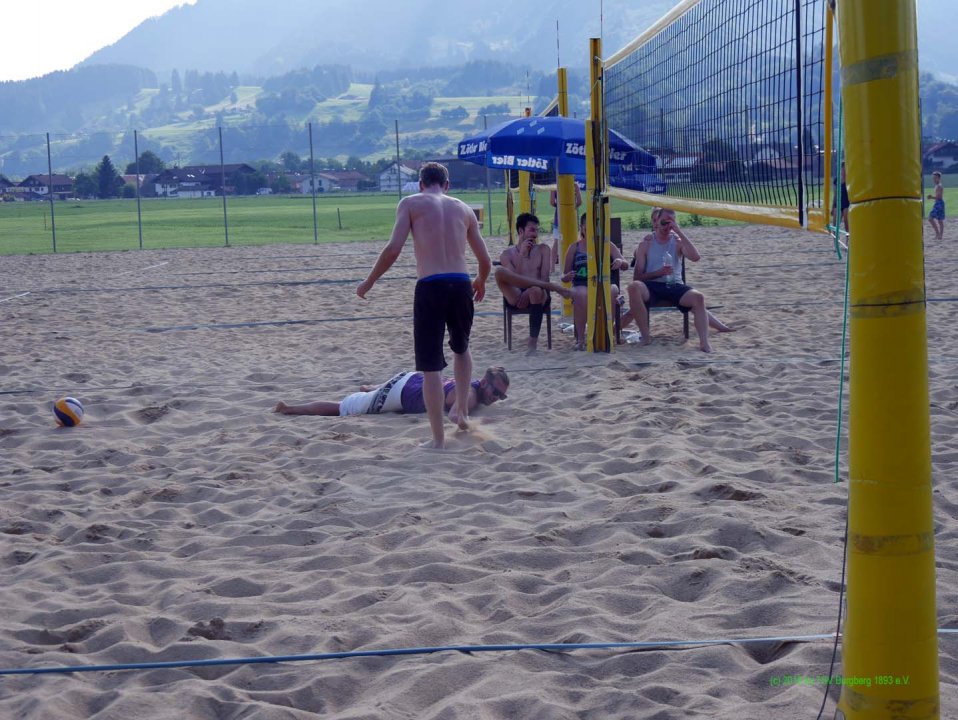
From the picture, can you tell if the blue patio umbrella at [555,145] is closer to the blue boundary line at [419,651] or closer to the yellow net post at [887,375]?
the blue boundary line at [419,651]

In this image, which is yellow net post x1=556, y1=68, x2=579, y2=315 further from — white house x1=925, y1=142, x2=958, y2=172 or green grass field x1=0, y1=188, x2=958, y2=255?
white house x1=925, y1=142, x2=958, y2=172

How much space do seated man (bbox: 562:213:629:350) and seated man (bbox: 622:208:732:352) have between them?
6.2 inches

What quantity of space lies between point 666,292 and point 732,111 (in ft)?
7.65

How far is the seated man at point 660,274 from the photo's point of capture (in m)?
7.68

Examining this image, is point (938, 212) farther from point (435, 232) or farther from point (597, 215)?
point (435, 232)

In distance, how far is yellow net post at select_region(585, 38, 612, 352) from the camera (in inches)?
287

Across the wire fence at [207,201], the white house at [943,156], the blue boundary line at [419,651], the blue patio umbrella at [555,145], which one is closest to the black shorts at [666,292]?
the blue patio umbrella at [555,145]

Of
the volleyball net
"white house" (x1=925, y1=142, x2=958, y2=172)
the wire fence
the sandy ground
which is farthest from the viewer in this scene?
"white house" (x1=925, y1=142, x2=958, y2=172)

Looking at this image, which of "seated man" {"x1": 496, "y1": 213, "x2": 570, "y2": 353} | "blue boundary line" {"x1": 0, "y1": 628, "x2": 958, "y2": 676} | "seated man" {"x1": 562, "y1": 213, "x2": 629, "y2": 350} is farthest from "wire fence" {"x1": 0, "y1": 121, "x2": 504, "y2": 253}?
"blue boundary line" {"x1": 0, "y1": 628, "x2": 958, "y2": 676}

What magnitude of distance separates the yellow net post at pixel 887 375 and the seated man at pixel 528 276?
5.99 m

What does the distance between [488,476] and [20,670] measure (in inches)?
85.8

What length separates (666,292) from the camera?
774 centimetres

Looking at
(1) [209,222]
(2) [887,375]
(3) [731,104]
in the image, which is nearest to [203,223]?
(1) [209,222]

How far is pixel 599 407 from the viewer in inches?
225
